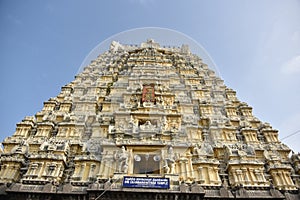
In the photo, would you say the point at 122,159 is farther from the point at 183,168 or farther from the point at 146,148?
the point at 183,168

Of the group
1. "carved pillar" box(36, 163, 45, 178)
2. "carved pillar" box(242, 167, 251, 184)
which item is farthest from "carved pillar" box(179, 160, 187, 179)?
"carved pillar" box(36, 163, 45, 178)

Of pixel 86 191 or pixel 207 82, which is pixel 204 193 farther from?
pixel 207 82

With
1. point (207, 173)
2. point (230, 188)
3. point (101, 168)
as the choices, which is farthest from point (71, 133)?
point (230, 188)

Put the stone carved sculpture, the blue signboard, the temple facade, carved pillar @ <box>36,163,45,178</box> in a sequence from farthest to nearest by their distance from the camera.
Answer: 1. carved pillar @ <box>36,163,45,178</box>
2. the stone carved sculpture
3. the temple facade
4. the blue signboard

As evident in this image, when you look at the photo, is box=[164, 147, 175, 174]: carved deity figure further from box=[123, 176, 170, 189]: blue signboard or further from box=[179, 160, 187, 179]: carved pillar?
box=[123, 176, 170, 189]: blue signboard

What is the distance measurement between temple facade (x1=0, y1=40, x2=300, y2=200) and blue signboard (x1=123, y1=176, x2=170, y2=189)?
5cm

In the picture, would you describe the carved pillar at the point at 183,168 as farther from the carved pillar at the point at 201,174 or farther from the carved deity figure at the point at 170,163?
the carved pillar at the point at 201,174

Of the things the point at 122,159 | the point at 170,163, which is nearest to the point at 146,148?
the point at 122,159

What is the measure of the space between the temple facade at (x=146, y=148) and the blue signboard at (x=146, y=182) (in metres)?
0.05

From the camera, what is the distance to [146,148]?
13.8m

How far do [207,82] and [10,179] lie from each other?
62.5 ft

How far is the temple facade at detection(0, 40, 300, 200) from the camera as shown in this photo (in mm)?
11438

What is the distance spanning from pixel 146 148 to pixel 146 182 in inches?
111

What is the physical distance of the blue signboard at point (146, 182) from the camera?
11.1 meters
